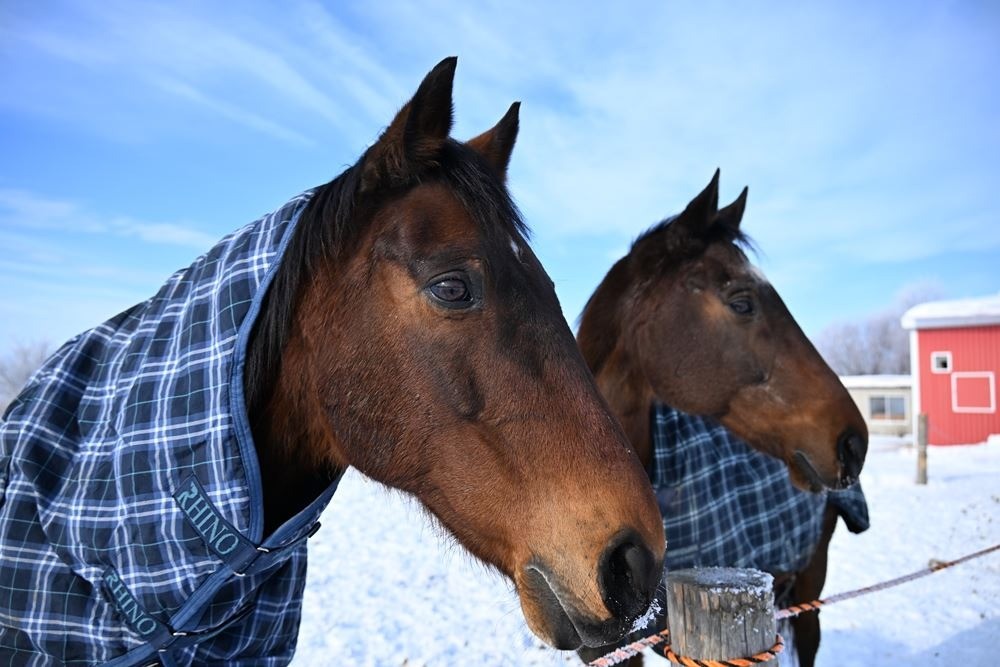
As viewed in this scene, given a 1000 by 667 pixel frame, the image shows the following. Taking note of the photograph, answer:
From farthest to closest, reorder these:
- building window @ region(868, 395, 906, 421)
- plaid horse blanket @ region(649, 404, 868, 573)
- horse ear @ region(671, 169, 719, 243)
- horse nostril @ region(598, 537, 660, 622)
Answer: building window @ region(868, 395, 906, 421)
horse ear @ region(671, 169, 719, 243)
plaid horse blanket @ region(649, 404, 868, 573)
horse nostril @ region(598, 537, 660, 622)

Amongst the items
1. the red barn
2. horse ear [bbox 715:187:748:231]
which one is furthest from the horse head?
the red barn

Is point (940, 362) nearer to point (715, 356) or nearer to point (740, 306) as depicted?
point (740, 306)

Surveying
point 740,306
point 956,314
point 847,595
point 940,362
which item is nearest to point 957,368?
point 940,362

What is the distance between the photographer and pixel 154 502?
161 centimetres

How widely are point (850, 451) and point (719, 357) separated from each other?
80 cm

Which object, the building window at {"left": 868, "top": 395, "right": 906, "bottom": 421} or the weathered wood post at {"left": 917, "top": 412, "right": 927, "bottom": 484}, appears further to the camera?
the building window at {"left": 868, "top": 395, "right": 906, "bottom": 421}

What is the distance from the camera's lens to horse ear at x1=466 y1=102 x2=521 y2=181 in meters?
2.12

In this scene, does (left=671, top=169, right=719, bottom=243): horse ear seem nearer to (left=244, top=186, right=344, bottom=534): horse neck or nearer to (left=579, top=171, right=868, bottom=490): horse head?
(left=579, top=171, right=868, bottom=490): horse head

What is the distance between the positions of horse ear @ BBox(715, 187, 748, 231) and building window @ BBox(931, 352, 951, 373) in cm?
2036

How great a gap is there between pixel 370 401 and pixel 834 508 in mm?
4064

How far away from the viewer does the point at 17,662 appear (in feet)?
5.54

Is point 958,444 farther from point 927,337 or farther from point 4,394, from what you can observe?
point 4,394

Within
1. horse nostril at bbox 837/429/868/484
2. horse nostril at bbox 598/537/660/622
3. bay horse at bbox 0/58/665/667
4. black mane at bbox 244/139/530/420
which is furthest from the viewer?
horse nostril at bbox 837/429/868/484

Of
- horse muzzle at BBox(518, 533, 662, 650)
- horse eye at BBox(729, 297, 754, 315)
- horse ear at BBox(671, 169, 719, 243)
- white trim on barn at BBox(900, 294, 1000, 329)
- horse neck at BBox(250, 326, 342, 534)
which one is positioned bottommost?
horse muzzle at BBox(518, 533, 662, 650)
